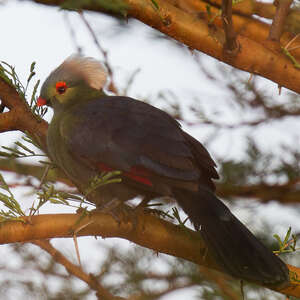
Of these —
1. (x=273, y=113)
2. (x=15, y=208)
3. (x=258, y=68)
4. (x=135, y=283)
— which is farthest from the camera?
(x=273, y=113)

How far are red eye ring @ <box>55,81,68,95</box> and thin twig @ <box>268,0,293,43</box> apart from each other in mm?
841

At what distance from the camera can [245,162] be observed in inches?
118

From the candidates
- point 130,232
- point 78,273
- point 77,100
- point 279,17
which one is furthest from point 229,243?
point 77,100

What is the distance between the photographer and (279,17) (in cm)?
191

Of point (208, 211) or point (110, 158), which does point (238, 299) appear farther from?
point (110, 158)

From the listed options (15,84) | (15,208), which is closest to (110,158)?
(15,208)

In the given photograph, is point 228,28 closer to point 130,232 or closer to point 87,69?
point 130,232

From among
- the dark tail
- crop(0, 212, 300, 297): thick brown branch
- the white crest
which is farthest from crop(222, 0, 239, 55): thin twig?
the white crest

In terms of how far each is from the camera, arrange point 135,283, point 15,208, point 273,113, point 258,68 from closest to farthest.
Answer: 1. point 15,208
2. point 258,68
3. point 135,283
4. point 273,113

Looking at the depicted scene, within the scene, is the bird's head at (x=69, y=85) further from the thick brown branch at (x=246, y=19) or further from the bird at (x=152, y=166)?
the thick brown branch at (x=246, y=19)

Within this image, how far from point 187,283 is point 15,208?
3.44 feet

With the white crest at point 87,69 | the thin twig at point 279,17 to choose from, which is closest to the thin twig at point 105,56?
the white crest at point 87,69

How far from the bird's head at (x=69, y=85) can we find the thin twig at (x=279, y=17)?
2.53ft

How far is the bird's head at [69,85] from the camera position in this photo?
2307 millimetres
